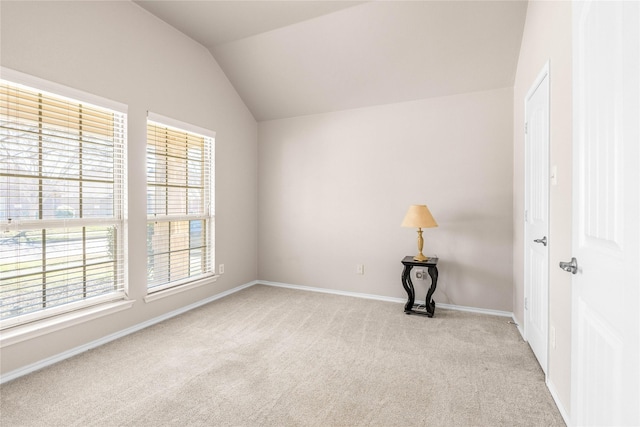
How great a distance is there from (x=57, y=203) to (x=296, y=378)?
2.28 metres

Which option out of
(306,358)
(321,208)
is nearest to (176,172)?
(321,208)

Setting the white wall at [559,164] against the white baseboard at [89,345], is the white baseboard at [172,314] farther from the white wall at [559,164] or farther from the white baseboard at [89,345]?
the white wall at [559,164]

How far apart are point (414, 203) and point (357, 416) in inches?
103

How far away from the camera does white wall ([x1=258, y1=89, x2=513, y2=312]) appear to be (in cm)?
343

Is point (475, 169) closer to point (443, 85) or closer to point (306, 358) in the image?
point (443, 85)

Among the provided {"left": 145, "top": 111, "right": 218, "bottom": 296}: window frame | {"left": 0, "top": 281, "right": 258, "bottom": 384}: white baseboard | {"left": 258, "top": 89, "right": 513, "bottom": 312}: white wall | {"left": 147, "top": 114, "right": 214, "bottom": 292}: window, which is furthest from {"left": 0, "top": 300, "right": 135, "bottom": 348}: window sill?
{"left": 258, "top": 89, "right": 513, "bottom": 312}: white wall

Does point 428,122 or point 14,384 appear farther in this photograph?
point 428,122

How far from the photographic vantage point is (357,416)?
1742 millimetres

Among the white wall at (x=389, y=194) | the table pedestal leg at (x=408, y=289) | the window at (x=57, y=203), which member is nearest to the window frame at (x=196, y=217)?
the window at (x=57, y=203)

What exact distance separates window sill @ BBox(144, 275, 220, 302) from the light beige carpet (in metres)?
0.28

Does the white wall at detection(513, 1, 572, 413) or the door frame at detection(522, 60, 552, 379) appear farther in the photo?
the door frame at detection(522, 60, 552, 379)

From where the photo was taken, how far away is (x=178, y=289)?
338 centimetres

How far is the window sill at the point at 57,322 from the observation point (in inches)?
82.8

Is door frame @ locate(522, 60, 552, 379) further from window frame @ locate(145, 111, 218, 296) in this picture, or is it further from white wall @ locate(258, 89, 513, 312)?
window frame @ locate(145, 111, 218, 296)
